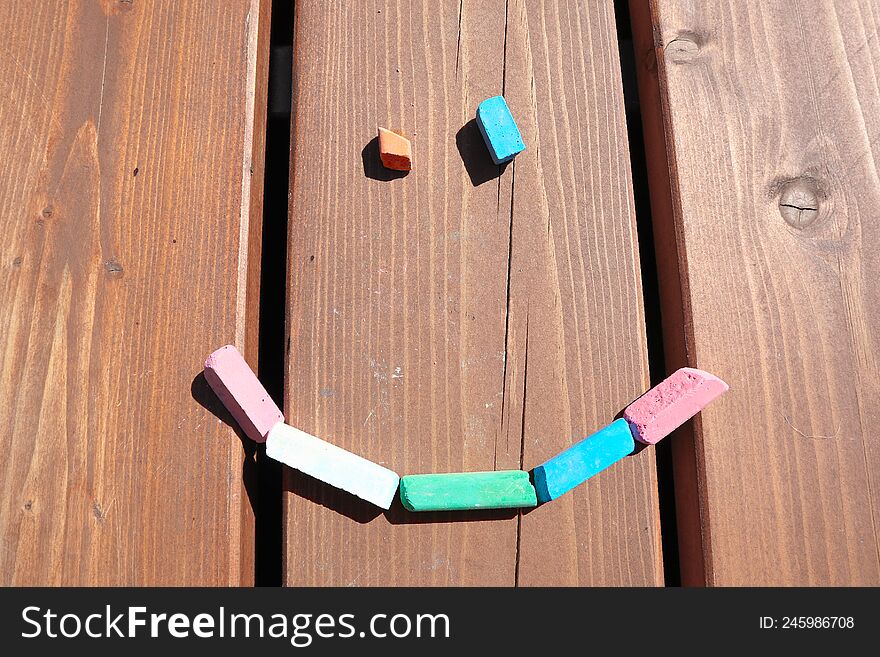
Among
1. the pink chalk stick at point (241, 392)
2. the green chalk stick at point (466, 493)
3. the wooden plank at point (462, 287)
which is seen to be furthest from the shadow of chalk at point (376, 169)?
the green chalk stick at point (466, 493)

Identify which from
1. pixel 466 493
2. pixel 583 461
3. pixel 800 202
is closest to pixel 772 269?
pixel 800 202

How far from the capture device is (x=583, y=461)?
37.8 inches

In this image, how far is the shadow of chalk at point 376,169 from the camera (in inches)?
41.0

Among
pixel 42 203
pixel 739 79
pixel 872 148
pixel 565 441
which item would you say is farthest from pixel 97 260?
pixel 872 148

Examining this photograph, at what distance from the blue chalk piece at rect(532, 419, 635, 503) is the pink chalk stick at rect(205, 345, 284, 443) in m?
0.43

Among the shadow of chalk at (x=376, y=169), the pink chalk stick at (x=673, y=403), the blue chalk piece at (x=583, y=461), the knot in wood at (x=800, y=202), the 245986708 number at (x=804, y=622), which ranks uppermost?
the shadow of chalk at (x=376, y=169)

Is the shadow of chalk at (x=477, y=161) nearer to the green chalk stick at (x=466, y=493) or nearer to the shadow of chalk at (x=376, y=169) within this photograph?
the shadow of chalk at (x=376, y=169)

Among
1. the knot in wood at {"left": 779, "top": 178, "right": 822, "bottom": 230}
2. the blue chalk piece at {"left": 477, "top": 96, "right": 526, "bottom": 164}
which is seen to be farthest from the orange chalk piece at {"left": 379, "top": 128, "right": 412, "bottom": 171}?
the knot in wood at {"left": 779, "top": 178, "right": 822, "bottom": 230}

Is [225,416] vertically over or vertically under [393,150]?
under

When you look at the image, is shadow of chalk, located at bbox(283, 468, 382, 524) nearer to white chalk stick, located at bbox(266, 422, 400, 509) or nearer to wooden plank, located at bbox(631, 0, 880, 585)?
white chalk stick, located at bbox(266, 422, 400, 509)

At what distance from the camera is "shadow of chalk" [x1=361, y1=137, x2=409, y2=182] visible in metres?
1.04

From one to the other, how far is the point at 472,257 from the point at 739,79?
1.88 ft

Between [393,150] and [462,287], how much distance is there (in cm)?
25

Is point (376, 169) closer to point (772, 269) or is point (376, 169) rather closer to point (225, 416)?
point (225, 416)
